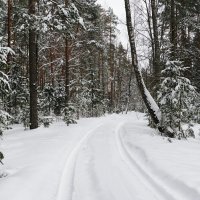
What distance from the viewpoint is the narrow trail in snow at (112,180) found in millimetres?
5684

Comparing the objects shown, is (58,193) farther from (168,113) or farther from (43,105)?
(43,105)

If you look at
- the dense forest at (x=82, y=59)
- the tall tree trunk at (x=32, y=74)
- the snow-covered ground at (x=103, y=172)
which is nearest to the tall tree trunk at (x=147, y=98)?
the dense forest at (x=82, y=59)

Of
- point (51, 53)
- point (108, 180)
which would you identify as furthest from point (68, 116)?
point (108, 180)

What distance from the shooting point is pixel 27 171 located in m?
7.71

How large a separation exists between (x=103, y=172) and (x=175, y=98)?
6.44 meters

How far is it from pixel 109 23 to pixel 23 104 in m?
28.3

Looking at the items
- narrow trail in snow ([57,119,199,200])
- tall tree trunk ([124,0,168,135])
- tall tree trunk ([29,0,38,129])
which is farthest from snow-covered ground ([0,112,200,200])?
tall tree trunk ([29,0,38,129])

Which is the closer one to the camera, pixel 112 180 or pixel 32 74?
pixel 112 180

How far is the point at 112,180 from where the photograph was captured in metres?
6.74

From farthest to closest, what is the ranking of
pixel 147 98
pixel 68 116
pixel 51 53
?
pixel 51 53
pixel 68 116
pixel 147 98

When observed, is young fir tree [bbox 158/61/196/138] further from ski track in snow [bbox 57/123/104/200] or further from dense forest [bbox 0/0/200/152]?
ski track in snow [bbox 57/123/104/200]

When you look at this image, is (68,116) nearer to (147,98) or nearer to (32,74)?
(32,74)

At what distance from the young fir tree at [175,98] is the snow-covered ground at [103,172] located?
174cm

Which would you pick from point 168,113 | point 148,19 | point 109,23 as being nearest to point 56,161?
point 168,113
